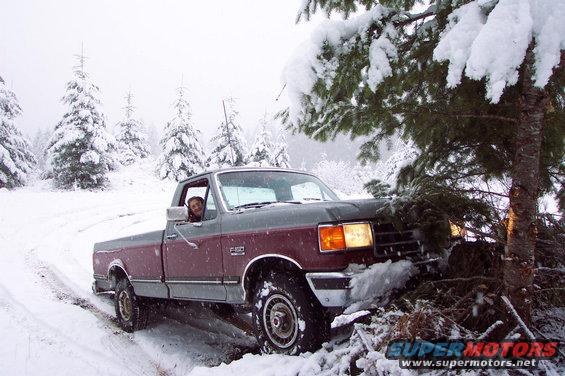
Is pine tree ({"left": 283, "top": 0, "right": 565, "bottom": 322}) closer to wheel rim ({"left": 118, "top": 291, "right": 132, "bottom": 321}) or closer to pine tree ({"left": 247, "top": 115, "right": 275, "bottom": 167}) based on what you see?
wheel rim ({"left": 118, "top": 291, "right": 132, "bottom": 321})

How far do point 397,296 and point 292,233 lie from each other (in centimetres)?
109

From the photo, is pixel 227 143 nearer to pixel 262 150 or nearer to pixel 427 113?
pixel 262 150

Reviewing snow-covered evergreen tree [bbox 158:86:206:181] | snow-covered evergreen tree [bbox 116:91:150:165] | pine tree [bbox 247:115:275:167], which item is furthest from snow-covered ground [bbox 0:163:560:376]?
snow-covered evergreen tree [bbox 116:91:150:165]

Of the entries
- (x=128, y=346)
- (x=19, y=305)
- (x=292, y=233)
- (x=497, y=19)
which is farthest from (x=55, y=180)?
(x=497, y=19)

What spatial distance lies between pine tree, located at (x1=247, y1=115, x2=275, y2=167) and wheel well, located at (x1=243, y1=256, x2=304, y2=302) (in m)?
27.2

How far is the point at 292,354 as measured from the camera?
367 centimetres

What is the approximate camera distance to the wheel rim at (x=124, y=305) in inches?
261

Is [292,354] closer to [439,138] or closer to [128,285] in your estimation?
[439,138]

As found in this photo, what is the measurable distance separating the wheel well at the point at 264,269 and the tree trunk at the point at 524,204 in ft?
5.73

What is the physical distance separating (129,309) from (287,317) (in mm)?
3793

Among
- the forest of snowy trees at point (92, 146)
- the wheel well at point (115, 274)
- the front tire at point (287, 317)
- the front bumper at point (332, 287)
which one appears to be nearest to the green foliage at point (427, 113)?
the front bumper at point (332, 287)

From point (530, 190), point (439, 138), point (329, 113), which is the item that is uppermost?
point (329, 113)

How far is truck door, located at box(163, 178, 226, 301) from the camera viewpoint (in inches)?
184

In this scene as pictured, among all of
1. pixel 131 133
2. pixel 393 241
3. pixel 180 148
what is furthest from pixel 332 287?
pixel 131 133
